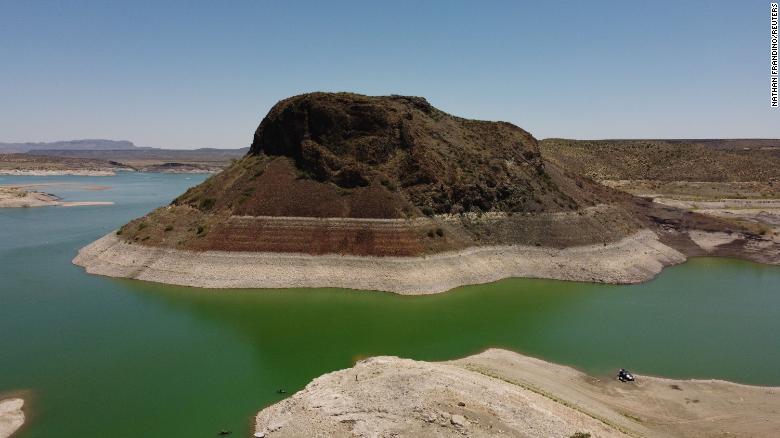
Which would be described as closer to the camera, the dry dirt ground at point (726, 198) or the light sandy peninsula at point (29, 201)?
the dry dirt ground at point (726, 198)

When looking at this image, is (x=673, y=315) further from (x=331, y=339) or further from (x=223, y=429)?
(x=223, y=429)

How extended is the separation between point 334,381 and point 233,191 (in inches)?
1426

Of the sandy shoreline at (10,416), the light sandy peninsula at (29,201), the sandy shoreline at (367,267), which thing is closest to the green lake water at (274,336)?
the sandy shoreline at (10,416)

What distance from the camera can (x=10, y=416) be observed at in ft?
72.3

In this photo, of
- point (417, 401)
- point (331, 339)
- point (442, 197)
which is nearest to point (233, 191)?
point (442, 197)

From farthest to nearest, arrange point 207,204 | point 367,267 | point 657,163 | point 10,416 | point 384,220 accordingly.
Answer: point 657,163 < point 207,204 < point 384,220 < point 367,267 < point 10,416

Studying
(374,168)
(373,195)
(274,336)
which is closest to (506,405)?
(274,336)

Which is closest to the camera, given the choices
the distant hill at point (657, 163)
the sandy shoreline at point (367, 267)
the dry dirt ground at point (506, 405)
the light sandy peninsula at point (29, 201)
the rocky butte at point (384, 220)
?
the dry dirt ground at point (506, 405)

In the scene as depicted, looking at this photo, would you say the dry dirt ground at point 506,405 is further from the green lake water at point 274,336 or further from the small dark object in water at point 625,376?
the green lake water at point 274,336

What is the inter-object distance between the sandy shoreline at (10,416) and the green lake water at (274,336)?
0.55 metres

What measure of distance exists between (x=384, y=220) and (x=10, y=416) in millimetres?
32351

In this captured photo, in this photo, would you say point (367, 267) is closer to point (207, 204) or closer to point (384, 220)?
point (384, 220)

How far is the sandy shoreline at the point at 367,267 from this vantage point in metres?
42.5

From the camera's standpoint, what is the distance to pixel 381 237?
150 feet
